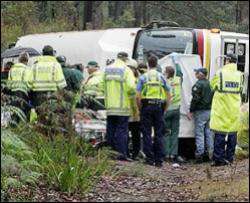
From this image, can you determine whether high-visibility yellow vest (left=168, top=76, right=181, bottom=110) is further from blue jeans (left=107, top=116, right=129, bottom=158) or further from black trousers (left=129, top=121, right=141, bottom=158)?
blue jeans (left=107, top=116, right=129, bottom=158)

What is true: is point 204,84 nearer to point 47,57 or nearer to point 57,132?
point 47,57

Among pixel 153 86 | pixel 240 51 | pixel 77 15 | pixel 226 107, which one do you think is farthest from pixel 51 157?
pixel 77 15

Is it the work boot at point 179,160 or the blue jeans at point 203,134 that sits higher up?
the blue jeans at point 203,134

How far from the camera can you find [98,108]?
1092cm

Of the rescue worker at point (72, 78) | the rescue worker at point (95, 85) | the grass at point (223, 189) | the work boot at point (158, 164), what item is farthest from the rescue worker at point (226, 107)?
the rescue worker at point (72, 78)

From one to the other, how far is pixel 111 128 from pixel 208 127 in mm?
1842

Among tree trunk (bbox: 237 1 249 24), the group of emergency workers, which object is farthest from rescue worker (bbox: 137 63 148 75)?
tree trunk (bbox: 237 1 249 24)

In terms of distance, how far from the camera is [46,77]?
436 inches

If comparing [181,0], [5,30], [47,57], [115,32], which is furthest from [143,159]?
[181,0]

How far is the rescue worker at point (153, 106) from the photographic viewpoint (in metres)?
10.6

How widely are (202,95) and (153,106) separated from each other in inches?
47.0

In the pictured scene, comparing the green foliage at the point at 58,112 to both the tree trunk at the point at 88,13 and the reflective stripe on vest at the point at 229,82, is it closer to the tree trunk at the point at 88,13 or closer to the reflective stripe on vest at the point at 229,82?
the reflective stripe on vest at the point at 229,82

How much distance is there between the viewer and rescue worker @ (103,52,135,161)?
1077cm

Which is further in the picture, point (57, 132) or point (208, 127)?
point (208, 127)
